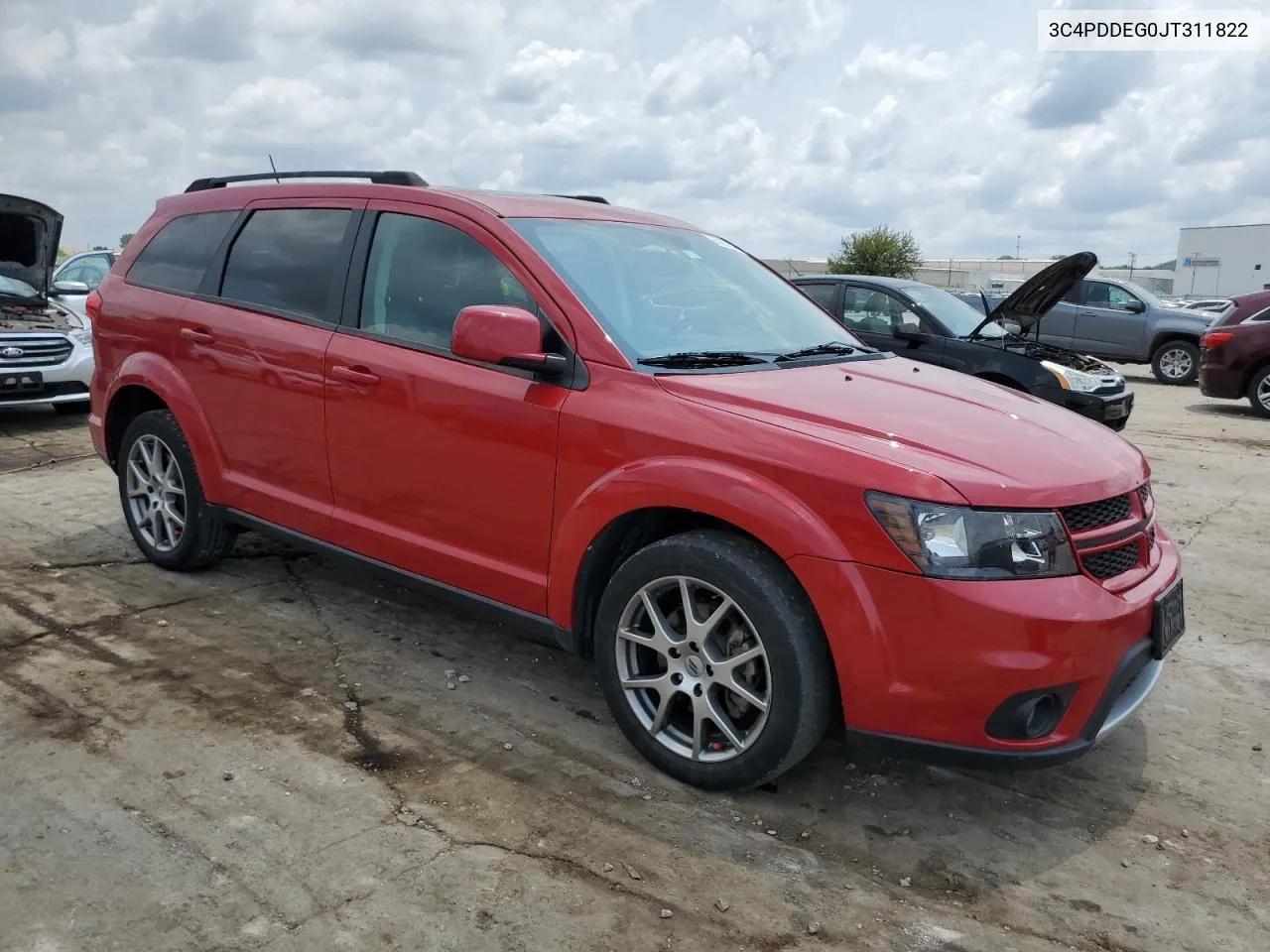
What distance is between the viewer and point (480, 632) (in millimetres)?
4555

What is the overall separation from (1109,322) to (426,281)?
15.1m

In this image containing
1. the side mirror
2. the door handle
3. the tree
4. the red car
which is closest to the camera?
the side mirror

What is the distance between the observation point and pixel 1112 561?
3.05 metres

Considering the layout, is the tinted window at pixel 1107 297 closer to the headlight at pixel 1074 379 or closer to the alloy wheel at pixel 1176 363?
the alloy wheel at pixel 1176 363

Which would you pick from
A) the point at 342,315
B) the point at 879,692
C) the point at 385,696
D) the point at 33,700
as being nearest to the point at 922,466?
the point at 879,692

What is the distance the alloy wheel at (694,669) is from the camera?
3.12 meters

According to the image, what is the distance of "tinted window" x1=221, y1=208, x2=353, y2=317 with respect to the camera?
169 inches

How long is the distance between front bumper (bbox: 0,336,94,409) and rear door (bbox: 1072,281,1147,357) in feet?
45.3

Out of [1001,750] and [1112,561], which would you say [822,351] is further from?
[1001,750]

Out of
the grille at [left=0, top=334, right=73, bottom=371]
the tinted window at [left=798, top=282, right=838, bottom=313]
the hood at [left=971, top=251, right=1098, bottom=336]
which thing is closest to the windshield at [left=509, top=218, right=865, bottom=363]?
the hood at [left=971, top=251, right=1098, bottom=336]

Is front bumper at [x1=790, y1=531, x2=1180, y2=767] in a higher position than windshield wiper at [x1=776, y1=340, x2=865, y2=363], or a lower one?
lower

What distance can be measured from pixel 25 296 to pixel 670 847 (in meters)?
9.51

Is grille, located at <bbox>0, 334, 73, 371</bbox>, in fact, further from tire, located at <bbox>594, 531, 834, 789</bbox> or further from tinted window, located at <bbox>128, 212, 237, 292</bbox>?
tire, located at <bbox>594, 531, 834, 789</bbox>

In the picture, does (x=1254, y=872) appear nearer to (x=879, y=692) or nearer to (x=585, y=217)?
(x=879, y=692)
